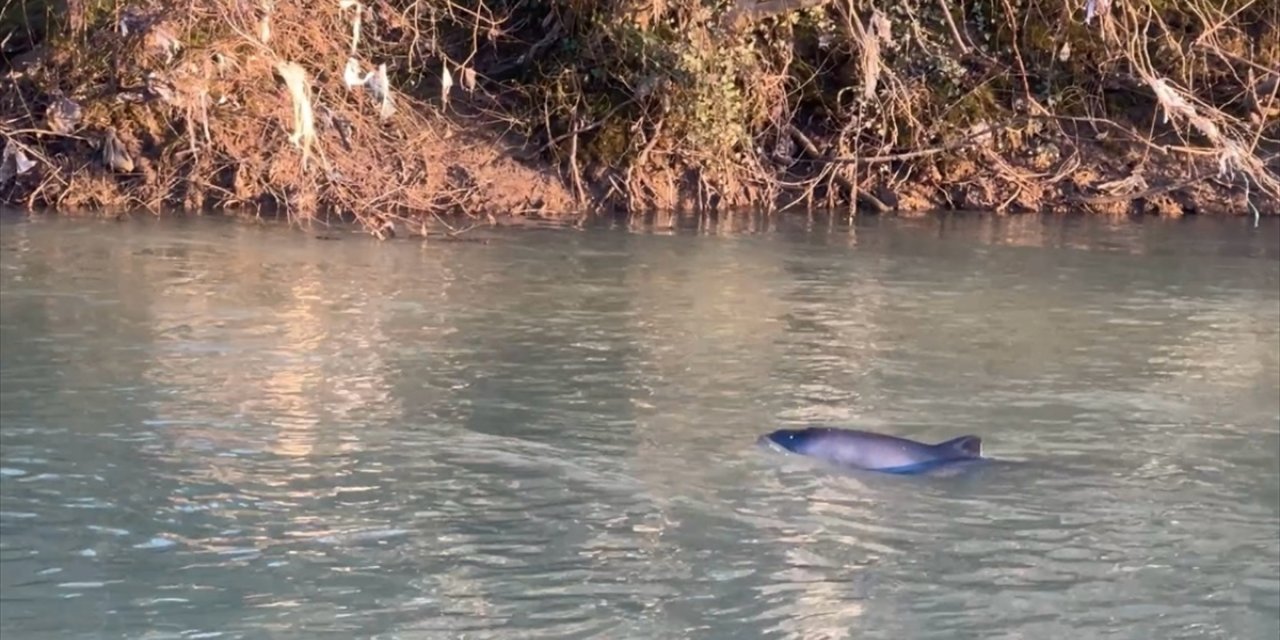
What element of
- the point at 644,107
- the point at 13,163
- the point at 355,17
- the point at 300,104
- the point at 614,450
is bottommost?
the point at 614,450

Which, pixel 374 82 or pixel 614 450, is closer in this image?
pixel 614 450

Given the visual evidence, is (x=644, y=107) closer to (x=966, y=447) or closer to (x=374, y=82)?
(x=374, y=82)

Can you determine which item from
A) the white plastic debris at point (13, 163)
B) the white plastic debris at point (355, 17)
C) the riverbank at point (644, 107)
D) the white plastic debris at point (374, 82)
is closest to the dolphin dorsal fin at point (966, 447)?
the white plastic debris at point (374, 82)

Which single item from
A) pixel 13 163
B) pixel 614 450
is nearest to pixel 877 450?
pixel 614 450

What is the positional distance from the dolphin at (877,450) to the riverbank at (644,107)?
6.07m

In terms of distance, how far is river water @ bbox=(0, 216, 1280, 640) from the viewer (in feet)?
14.4

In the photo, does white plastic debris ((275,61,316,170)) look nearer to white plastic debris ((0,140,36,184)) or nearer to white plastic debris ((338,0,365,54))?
white plastic debris ((338,0,365,54))

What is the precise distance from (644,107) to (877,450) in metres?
8.10

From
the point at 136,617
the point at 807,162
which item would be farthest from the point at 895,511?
the point at 807,162

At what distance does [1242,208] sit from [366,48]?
7.01 meters

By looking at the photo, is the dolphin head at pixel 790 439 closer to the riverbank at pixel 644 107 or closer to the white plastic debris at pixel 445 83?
the riverbank at pixel 644 107

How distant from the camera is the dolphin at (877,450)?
5.57 meters

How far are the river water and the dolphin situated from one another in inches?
3.6

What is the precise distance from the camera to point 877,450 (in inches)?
221
